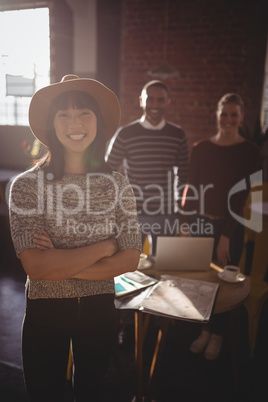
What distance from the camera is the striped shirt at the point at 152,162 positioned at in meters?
2.55

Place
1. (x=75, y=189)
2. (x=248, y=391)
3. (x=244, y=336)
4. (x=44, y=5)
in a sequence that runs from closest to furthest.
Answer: (x=75, y=189) → (x=248, y=391) → (x=244, y=336) → (x=44, y=5)

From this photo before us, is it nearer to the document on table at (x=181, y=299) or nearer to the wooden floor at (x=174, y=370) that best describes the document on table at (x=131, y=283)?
the document on table at (x=181, y=299)

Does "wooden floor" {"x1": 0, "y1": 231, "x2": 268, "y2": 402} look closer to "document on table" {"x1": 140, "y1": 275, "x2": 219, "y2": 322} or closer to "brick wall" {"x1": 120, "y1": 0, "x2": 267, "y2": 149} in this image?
"document on table" {"x1": 140, "y1": 275, "x2": 219, "y2": 322}

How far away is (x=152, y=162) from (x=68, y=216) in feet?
4.74

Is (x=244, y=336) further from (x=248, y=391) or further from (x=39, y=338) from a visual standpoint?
(x=39, y=338)

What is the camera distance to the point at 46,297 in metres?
1.19

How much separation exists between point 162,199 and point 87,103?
54.1 inches

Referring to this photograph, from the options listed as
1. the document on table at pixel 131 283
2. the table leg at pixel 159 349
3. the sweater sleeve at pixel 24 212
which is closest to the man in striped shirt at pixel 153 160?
the document on table at pixel 131 283

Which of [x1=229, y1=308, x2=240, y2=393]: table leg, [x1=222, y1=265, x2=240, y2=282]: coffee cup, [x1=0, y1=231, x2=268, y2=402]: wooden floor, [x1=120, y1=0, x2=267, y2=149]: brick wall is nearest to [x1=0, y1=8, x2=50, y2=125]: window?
[x1=120, y1=0, x2=267, y2=149]: brick wall

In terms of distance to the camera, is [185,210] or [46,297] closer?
[46,297]

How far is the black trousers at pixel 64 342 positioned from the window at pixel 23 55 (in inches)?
169

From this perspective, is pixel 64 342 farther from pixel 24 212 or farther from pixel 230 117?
pixel 230 117

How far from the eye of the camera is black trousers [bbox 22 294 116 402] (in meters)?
1.18

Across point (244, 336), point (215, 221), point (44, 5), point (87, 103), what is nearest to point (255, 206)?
point (215, 221)
